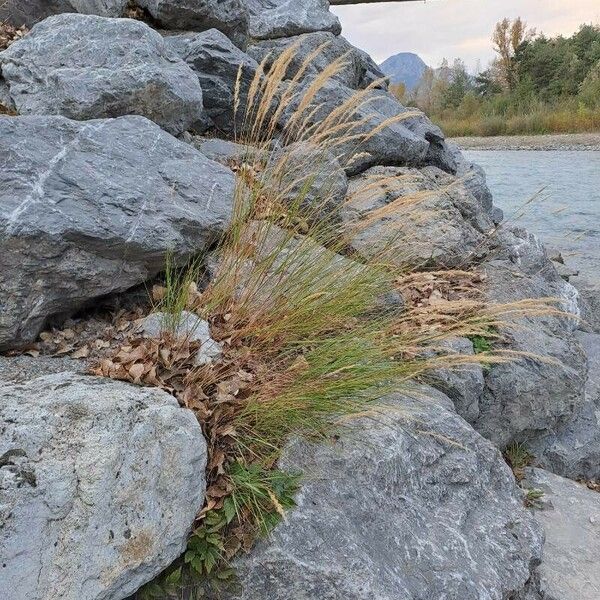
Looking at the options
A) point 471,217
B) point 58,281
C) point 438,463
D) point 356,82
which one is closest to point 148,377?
point 58,281

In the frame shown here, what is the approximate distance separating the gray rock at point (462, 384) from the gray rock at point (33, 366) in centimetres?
181

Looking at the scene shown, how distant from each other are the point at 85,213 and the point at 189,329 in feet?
2.16

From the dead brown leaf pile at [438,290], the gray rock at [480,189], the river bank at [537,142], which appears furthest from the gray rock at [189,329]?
the river bank at [537,142]

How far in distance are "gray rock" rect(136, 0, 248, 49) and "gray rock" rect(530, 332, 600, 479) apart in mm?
4170

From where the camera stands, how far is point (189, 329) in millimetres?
2605

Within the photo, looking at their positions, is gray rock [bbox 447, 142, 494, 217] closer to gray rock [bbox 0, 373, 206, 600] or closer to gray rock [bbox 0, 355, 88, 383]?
gray rock [bbox 0, 355, 88, 383]

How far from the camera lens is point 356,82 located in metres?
6.55

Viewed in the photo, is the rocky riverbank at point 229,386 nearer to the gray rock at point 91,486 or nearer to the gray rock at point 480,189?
the gray rock at point 91,486

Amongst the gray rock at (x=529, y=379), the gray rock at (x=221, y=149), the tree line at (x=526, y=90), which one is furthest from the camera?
the tree line at (x=526, y=90)

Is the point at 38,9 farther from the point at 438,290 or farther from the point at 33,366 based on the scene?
the point at 438,290

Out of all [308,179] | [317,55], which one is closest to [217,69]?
[317,55]

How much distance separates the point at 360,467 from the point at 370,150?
10.7ft

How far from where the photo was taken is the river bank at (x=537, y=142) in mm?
20516

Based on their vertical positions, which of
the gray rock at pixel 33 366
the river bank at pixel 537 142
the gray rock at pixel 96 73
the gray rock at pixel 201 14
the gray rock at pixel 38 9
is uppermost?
the gray rock at pixel 201 14
